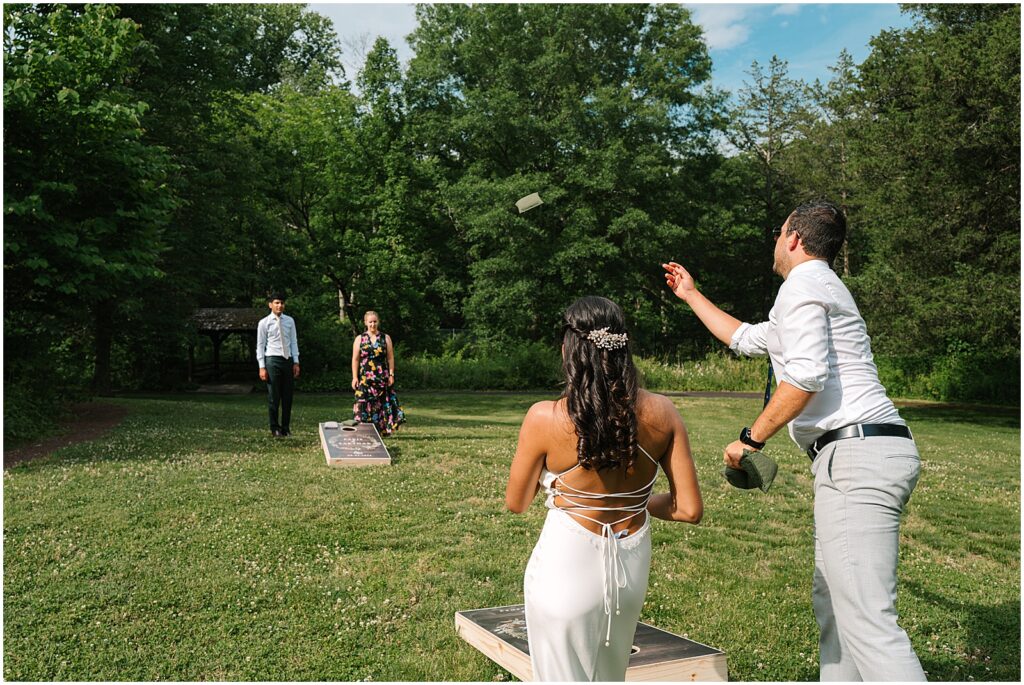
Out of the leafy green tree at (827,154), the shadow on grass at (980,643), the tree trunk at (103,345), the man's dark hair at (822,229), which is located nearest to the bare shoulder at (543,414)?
the man's dark hair at (822,229)

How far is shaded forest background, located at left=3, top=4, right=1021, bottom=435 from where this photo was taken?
49.0 ft

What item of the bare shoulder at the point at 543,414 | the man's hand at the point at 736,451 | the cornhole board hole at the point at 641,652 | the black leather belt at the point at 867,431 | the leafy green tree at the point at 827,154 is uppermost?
the leafy green tree at the point at 827,154

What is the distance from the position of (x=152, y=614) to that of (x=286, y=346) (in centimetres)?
791

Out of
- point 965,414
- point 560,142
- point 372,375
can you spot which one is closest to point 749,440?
point 372,375

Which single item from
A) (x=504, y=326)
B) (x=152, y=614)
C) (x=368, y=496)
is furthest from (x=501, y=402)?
(x=152, y=614)

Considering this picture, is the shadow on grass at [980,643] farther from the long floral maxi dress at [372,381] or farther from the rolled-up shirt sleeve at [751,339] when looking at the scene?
the long floral maxi dress at [372,381]

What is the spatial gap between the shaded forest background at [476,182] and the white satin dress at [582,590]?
12.2 meters

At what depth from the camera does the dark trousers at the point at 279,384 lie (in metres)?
13.4

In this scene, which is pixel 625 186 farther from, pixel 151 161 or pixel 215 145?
pixel 151 161

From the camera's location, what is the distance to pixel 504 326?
3725 centimetres

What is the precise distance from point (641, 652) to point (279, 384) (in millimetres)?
9831

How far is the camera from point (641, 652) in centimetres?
469

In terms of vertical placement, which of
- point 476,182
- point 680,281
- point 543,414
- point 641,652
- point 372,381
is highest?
point 476,182

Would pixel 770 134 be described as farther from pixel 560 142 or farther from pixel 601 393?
pixel 601 393
